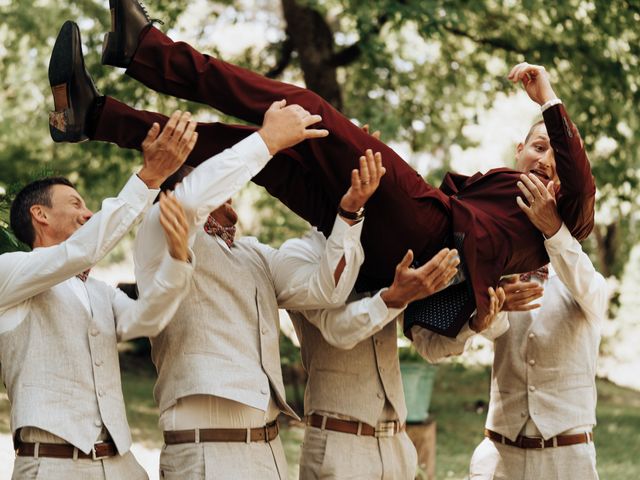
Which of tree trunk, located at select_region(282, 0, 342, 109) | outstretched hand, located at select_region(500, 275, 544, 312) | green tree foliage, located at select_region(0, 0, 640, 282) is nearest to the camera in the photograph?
outstretched hand, located at select_region(500, 275, 544, 312)

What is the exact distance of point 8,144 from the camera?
11.5 metres

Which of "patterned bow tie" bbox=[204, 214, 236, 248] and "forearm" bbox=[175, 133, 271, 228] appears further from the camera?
"patterned bow tie" bbox=[204, 214, 236, 248]

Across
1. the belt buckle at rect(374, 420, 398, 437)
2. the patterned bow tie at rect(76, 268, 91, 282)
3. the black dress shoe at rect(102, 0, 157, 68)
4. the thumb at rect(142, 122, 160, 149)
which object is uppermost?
the black dress shoe at rect(102, 0, 157, 68)

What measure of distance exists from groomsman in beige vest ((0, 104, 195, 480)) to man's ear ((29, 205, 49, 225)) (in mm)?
204

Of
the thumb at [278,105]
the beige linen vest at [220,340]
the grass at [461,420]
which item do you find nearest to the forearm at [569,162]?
the thumb at [278,105]

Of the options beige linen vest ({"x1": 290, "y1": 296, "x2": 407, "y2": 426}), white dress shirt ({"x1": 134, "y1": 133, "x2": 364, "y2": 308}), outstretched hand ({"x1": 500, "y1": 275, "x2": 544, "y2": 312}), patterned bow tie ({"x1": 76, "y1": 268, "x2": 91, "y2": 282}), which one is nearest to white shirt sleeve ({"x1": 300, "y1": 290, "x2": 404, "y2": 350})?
white dress shirt ({"x1": 134, "y1": 133, "x2": 364, "y2": 308})

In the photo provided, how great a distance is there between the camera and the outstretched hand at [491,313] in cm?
370

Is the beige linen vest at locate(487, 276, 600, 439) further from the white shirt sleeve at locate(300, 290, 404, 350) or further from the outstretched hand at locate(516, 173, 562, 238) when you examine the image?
the white shirt sleeve at locate(300, 290, 404, 350)

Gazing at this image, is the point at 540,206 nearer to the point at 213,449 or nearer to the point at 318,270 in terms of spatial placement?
the point at 318,270

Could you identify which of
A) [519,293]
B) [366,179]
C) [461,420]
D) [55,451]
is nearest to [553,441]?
[519,293]

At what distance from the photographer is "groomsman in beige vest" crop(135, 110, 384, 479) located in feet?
10.8

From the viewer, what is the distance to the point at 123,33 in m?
3.33

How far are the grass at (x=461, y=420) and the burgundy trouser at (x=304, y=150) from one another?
451 centimetres

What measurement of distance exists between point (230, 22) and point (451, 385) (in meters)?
5.55
